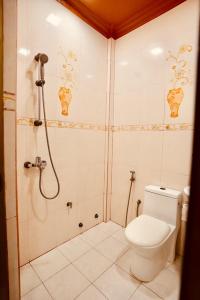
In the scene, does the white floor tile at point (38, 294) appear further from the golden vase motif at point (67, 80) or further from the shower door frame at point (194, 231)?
the golden vase motif at point (67, 80)

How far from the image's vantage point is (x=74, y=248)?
1.73 metres

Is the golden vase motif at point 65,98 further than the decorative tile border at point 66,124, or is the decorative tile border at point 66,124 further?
the golden vase motif at point 65,98

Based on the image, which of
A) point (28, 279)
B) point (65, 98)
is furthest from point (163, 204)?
point (65, 98)

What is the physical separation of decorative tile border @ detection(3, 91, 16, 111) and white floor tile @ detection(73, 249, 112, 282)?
1451mm

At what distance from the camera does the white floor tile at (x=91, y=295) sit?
1.20 metres

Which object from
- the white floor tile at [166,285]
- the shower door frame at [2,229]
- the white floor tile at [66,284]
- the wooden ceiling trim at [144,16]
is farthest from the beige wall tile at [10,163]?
the wooden ceiling trim at [144,16]

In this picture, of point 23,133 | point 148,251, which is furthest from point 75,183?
point 148,251

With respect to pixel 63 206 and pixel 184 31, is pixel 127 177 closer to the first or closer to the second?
pixel 63 206

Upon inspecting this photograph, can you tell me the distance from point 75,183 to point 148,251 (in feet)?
3.27

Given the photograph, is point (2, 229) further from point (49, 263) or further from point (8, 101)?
point (49, 263)

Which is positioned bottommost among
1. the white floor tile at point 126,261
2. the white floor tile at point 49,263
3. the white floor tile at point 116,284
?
the white floor tile at point 116,284

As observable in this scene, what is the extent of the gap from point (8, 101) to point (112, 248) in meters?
1.71

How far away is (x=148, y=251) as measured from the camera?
124 centimetres

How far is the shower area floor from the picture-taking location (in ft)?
4.03
